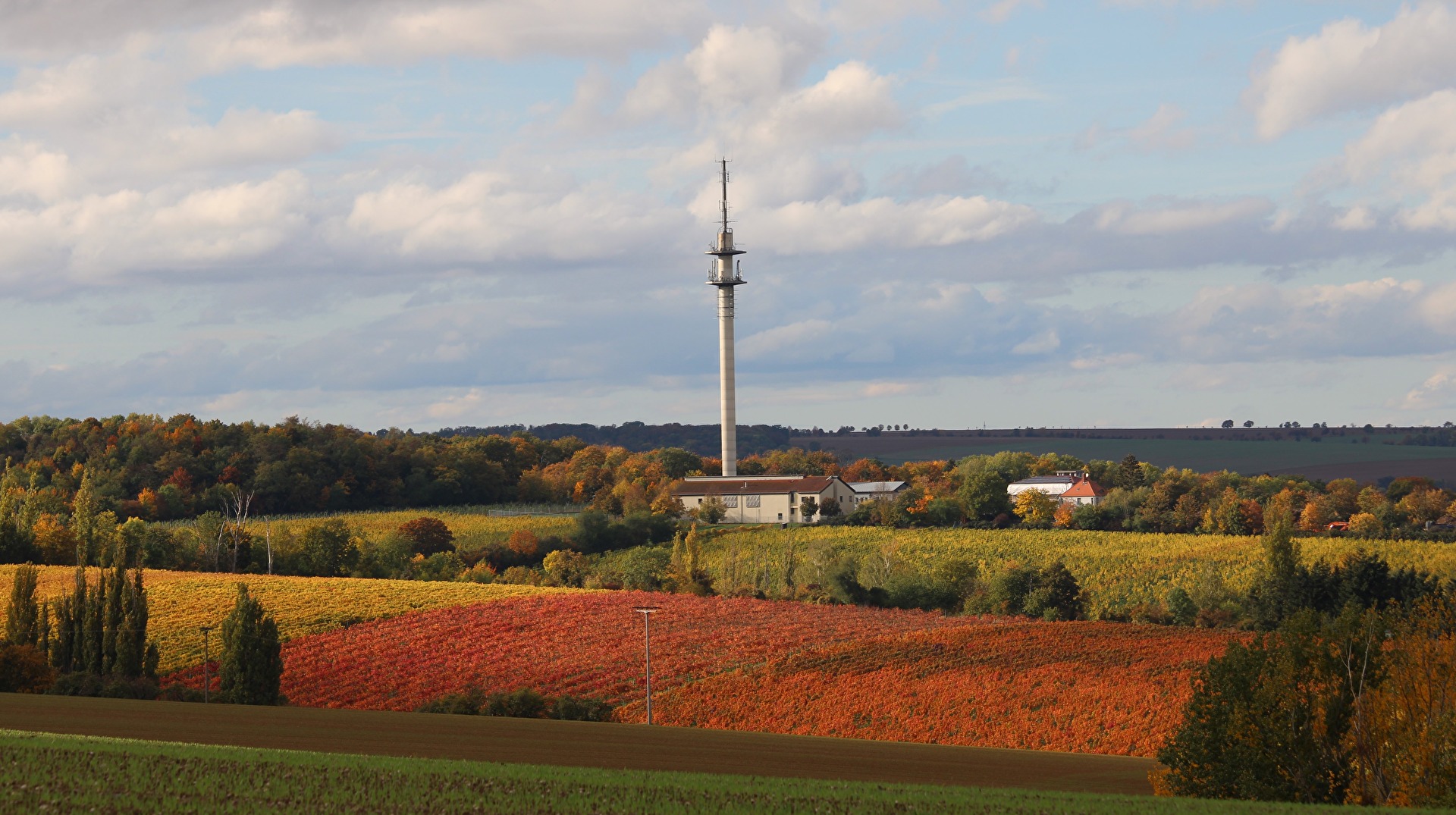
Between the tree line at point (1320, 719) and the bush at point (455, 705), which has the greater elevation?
the tree line at point (1320, 719)

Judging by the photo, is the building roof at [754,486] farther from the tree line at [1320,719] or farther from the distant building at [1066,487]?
the tree line at [1320,719]

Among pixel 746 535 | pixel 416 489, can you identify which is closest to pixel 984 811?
pixel 746 535

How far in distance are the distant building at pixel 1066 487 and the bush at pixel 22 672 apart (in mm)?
85953

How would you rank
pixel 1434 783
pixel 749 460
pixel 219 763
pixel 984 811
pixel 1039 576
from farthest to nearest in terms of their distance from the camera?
pixel 749 460 → pixel 1039 576 → pixel 1434 783 → pixel 219 763 → pixel 984 811

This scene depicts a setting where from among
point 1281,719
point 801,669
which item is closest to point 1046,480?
point 801,669

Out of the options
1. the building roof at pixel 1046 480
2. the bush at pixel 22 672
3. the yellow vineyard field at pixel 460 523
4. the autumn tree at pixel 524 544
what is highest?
the building roof at pixel 1046 480

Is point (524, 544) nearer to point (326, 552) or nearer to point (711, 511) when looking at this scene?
point (326, 552)

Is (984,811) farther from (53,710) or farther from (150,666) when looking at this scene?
(150,666)

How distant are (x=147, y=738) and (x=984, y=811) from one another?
19682 millimetres

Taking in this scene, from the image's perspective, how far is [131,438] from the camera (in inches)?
4503

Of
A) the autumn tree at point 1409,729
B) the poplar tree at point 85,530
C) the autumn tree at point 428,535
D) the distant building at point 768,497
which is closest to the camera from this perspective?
the autumn tree at point 1409,729

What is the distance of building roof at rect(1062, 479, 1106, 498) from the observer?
12888 cm

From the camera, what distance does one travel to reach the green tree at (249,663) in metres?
47.8

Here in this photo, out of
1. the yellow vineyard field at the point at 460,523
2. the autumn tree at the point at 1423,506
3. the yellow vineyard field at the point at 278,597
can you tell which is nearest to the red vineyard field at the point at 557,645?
the yellow vineyard field at the point at 278,597
